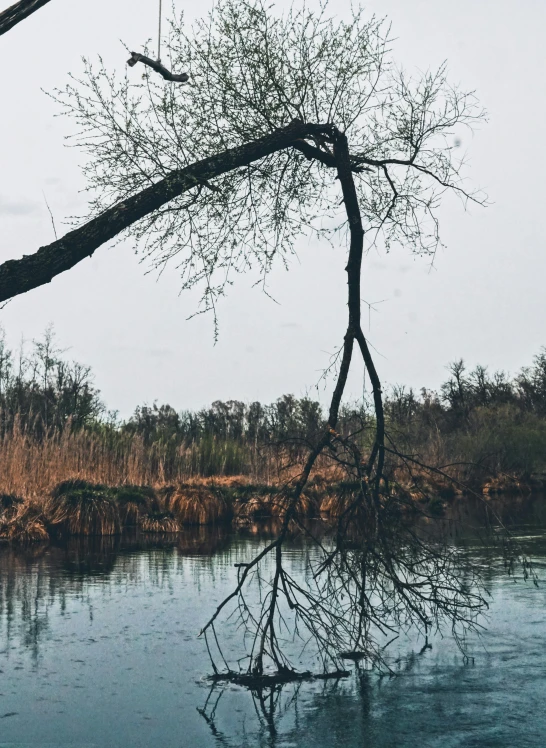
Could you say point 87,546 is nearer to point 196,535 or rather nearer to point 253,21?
point 196,535

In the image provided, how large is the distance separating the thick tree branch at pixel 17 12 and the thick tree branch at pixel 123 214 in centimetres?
137

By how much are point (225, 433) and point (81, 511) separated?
10429 mm

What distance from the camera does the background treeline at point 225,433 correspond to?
11281 millimetres

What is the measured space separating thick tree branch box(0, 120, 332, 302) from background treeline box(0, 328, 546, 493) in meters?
1.84

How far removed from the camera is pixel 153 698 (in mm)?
5824

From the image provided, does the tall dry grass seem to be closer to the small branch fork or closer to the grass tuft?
the grass tuft

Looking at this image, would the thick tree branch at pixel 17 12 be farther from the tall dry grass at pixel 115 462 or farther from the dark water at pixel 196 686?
the tall dry grass at pixel 115 462

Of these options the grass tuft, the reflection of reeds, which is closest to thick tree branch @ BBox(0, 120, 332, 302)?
the reflection of reeds

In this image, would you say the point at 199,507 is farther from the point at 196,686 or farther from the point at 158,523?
the point at 196,686

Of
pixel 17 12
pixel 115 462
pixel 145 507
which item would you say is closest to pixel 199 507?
pixel 145 507

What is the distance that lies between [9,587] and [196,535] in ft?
19.0

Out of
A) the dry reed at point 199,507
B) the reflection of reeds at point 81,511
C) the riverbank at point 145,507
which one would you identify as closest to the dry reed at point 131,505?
the riverbank at point 145,507

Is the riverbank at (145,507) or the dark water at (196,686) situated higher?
the riverbank at (145,507)

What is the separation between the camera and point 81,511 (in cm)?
1448
